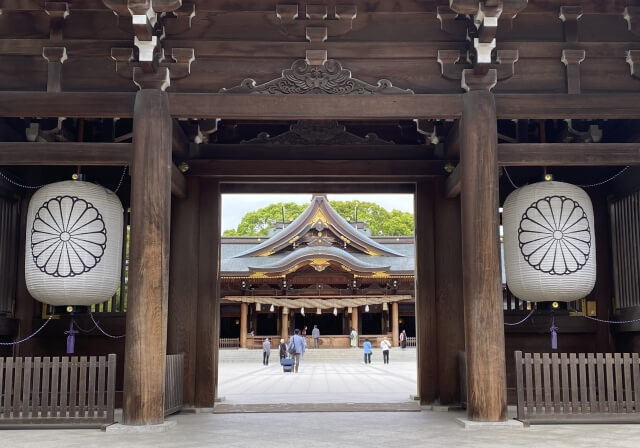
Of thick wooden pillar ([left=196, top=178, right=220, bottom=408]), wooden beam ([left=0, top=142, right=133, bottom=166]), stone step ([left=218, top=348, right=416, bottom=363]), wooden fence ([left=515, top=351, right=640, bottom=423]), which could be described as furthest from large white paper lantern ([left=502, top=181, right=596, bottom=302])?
stone step ([left=218, top=348, right=416, bottom=363])

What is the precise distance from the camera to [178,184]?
30.7 feet

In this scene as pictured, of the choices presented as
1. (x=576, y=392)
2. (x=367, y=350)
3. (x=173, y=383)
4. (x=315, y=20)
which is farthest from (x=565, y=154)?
(x=367, y=350)

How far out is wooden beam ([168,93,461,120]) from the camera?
7.76 m

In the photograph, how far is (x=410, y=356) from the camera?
3478 centimetres

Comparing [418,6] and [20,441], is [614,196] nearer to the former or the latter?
[418,6]

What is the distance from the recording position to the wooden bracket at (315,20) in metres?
7.71

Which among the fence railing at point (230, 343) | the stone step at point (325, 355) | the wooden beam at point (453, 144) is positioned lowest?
the stone step at point (325, 355)

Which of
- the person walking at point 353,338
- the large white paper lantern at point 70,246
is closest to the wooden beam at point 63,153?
the large white paper lantern at point 70,246

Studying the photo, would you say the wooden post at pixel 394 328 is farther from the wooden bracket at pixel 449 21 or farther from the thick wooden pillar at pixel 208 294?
the wooden bracket at pixel 449 21

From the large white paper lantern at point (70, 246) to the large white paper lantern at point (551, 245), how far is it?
5.10m

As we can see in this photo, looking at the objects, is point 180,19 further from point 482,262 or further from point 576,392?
point 576,392

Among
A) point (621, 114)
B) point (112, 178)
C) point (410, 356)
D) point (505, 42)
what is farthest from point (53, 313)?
point (410, 356)

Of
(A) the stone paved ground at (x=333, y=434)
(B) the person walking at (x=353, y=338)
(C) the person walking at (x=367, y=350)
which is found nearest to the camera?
(A) the stone paved ground at (x=333, y=434)

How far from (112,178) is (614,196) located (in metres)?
7.49
